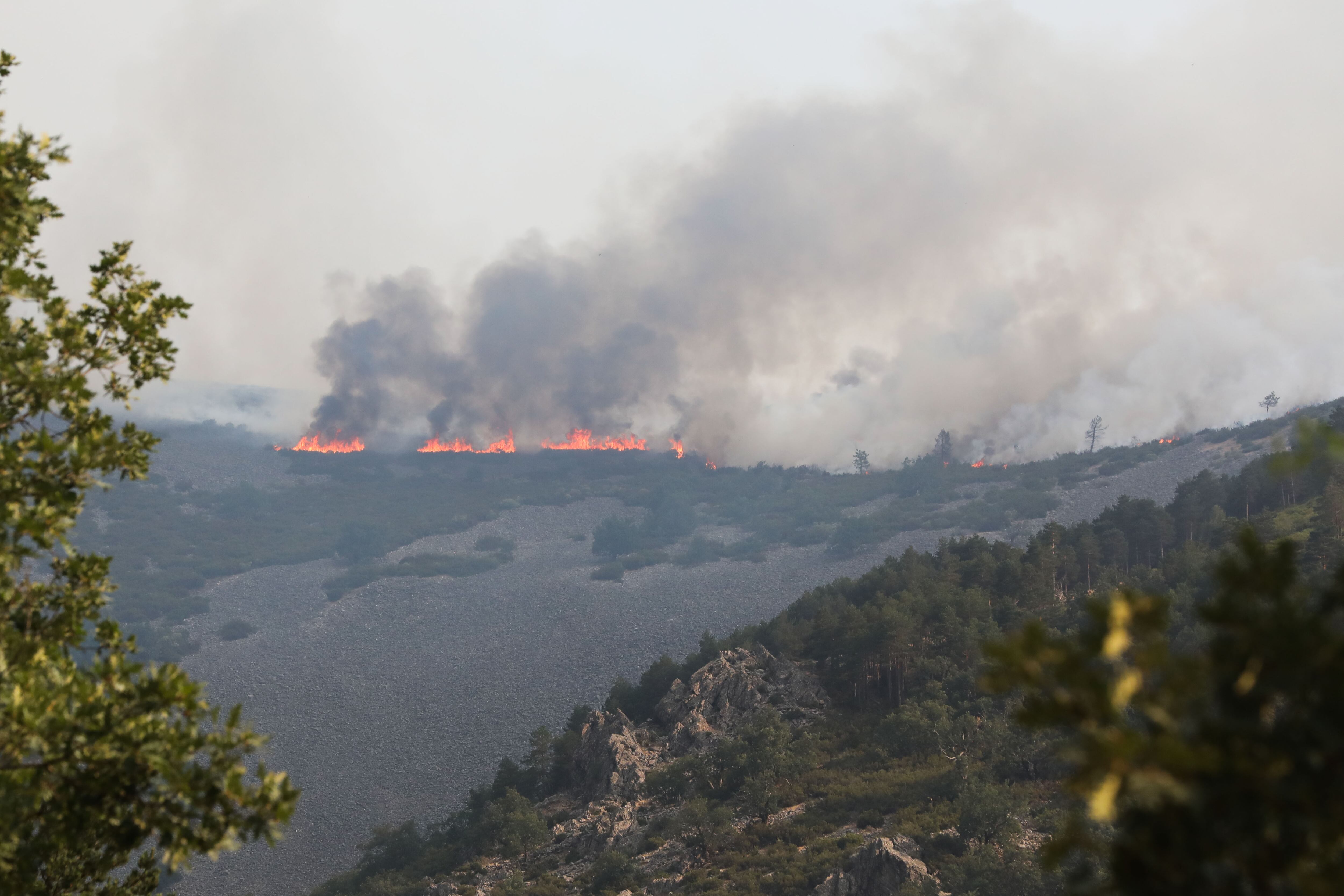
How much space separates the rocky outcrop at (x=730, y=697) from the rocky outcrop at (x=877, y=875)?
37.9m

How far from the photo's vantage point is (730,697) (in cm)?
9900

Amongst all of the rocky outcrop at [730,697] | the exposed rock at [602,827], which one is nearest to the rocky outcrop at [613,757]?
the exposed rock at [602,827]

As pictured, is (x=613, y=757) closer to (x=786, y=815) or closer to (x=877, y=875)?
(x=786, y=815)

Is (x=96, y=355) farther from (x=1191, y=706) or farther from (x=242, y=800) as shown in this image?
(x=1191, y=706)

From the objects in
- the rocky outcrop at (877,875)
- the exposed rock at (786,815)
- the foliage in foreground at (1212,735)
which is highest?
the foliage in foreground at (1212,735)

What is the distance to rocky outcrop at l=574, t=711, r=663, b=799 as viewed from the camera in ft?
285

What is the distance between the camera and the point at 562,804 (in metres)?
91.9

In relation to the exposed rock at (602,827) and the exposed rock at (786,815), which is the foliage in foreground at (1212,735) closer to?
the exposed rock at (786,815)

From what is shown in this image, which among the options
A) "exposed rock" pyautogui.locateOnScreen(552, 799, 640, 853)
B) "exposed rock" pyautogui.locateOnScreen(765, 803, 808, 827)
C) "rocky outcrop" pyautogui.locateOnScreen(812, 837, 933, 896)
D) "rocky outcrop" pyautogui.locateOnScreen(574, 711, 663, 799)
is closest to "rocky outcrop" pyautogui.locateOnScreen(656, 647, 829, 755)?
"rocky outcrop" pyautogui.locateOnScreen(574, 711, 663, 799)

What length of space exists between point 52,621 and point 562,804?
8906cm

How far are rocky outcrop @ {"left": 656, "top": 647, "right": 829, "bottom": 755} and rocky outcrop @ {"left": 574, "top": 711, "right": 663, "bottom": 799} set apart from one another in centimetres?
370

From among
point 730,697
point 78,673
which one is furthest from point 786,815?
point 78,673

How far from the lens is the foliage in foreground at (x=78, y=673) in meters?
8.66

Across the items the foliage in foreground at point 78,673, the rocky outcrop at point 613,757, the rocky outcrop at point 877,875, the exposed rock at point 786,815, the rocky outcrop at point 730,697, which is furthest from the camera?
the rocky outcrop at point 730,697
